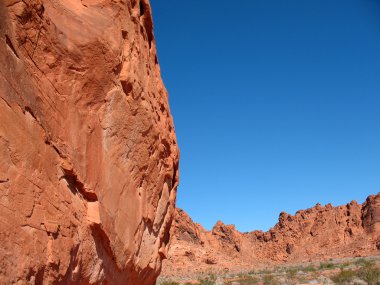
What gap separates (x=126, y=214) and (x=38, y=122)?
8.98ft

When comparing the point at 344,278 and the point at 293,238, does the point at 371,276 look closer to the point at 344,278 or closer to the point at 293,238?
the point at 344,278

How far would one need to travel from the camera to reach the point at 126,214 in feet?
22.8

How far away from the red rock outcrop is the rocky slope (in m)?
51.7

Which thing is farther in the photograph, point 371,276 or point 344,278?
point 344,278

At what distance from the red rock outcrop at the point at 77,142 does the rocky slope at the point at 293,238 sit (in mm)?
51673

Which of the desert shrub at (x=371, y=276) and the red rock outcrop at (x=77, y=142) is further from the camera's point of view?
the desert shrub at (x=371, y=276)

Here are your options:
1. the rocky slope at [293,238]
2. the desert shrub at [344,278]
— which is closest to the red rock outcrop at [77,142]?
the desert shrub at [344,278]

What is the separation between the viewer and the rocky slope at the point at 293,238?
6348 centimetres

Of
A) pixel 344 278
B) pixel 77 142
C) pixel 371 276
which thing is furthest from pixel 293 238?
pixel 77 142

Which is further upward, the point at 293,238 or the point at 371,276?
the point at 293,238

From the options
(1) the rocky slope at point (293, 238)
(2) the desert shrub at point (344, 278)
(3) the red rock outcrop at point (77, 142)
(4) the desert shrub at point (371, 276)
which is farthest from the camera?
(1) the rocky slope at point (293, 238)

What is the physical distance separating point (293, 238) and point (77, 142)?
8136 centimetres

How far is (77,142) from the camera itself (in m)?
5.53

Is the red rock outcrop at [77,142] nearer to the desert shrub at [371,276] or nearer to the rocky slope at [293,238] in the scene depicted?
the desert shrub at [371,276]
